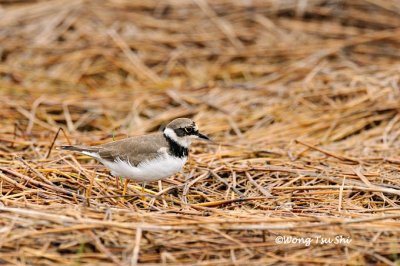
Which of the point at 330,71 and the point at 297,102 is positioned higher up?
the point at 330,71

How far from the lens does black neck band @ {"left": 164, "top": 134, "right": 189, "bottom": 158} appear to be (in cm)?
544

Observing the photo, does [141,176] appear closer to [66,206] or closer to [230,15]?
[66,206]

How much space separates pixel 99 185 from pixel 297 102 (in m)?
3.35

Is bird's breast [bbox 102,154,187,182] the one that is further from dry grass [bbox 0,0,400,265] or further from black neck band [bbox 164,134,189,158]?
dry grass [bbox 0,0,400,265]

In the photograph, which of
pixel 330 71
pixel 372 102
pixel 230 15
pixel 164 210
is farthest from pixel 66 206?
pixel 230 15

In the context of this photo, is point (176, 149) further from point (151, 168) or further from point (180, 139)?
point (151, 168)

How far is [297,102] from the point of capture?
7902 millimetres

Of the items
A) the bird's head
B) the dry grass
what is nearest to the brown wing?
the bird's head

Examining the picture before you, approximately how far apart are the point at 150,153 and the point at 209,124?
2.24 metres

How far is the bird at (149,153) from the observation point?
532 centimetres

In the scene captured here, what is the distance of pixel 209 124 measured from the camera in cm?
762

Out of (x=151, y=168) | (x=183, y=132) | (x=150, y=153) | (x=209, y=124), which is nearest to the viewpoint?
(x=151, y=168)

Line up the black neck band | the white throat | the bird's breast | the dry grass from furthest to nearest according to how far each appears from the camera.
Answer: the white throat, the black neck band, the bird's breast, the dry grass

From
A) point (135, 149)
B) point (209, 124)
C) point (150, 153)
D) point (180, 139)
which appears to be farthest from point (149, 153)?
point (209, 124)
